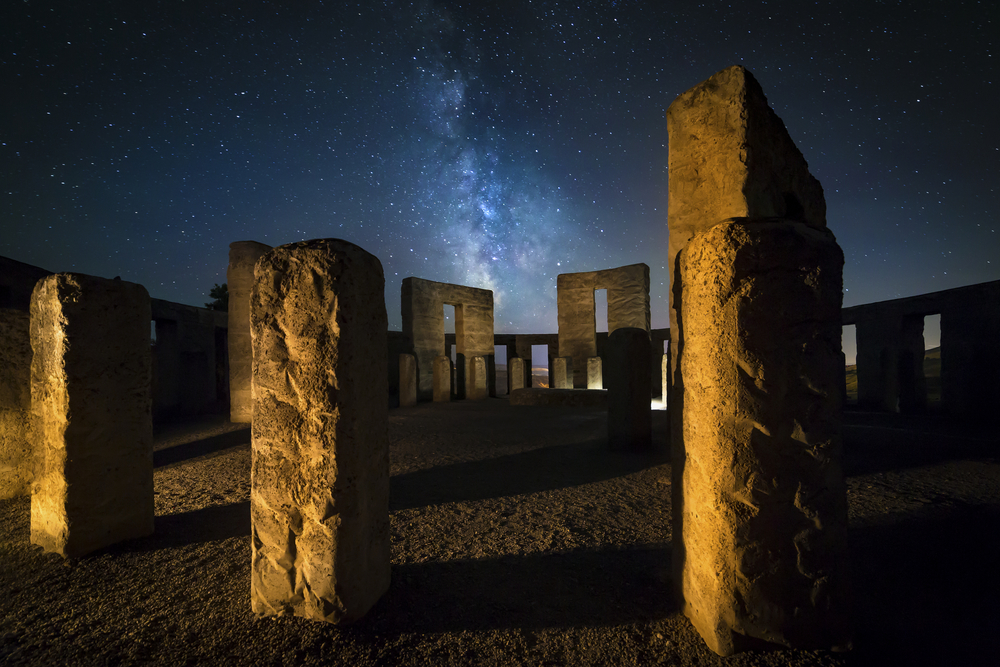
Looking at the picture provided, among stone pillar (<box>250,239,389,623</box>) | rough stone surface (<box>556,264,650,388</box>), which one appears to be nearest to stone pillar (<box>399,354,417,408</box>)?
rough stone surface (<box>556,264,650,388</box>)

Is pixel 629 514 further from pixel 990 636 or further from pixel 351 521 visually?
pixel 351 521

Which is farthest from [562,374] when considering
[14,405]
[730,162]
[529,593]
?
[14,405]

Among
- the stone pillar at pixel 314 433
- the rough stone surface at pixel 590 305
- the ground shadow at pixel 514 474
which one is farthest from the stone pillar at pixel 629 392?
the rough stone surface at pixel 590 305

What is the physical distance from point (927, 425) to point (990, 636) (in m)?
7.61

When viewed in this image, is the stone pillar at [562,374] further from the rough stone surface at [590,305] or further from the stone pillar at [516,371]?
the stone pillar at [516,371]

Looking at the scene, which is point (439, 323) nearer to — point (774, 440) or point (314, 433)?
point (314, 433)

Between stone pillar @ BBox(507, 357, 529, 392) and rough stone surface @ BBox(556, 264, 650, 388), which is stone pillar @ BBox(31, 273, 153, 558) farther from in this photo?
rough stone surface @ BBox(556, 264, 650, 388)

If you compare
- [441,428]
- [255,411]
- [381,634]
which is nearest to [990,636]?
[381,634]

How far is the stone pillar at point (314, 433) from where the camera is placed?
199cm

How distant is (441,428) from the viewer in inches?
299

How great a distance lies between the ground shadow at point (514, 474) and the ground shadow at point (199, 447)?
3156mm

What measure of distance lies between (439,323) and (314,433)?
11227 mm

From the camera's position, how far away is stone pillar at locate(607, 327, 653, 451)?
5574 mm

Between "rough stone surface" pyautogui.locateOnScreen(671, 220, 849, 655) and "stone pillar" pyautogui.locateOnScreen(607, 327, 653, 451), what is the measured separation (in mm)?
3800
